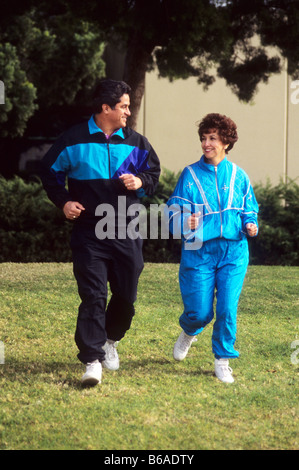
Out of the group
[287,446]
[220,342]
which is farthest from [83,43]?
[287,446]

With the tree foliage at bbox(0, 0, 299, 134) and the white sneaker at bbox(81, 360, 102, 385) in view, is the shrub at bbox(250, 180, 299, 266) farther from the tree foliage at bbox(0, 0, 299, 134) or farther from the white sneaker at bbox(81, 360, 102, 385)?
the white sneaker at bbox(81, 360, 102, 385)

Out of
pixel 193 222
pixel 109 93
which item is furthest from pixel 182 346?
pixel 109 93

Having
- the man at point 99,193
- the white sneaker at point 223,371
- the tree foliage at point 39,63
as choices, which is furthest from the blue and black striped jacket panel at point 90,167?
the tree foliage at point 39,63

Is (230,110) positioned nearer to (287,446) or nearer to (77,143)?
(77,143)

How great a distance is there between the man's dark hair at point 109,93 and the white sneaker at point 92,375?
5.62 feet

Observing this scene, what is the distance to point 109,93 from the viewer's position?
4672 millimetres

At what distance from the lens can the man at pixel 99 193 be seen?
4531 millimetres

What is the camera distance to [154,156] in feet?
15.8

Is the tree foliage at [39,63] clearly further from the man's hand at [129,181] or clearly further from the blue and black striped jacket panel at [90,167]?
the man's hand at [129,181]

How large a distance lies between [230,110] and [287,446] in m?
11.4

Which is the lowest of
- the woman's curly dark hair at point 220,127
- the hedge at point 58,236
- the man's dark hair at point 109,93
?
the hedge at point 58,236

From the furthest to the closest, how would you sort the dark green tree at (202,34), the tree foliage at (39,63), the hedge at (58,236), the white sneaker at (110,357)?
the tree foliage at (39,63)
the hedge at (58,236)
the dark green tree at (202,34)
the white sneaker at (110,357)

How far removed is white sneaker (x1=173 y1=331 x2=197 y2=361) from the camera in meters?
5.16

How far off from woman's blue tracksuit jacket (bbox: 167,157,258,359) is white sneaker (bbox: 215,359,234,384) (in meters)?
0.06
